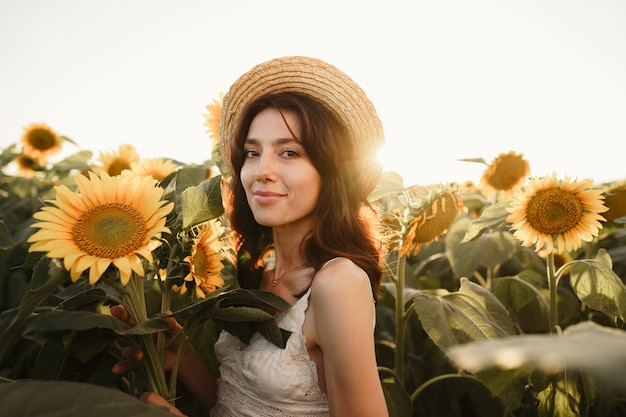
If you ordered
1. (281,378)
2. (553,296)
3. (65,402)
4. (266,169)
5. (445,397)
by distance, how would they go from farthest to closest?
(445,397), (553,296), (266,169), (281,378), (65,402)

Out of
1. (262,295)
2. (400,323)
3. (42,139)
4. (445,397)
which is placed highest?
(42,139)

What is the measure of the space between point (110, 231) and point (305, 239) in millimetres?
760

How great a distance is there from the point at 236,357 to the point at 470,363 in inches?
50.5

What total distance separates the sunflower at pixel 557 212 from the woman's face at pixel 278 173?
32.9 inches

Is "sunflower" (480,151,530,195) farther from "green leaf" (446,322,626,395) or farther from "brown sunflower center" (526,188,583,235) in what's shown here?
"green leaf" (446,322,626,395)

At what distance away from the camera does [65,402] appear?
640 mm

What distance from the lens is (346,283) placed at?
1340 mm

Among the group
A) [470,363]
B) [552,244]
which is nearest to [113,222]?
[470,363]

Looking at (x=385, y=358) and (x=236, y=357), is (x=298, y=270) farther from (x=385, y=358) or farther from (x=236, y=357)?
(x=385, y=358)

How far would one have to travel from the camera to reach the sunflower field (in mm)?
669

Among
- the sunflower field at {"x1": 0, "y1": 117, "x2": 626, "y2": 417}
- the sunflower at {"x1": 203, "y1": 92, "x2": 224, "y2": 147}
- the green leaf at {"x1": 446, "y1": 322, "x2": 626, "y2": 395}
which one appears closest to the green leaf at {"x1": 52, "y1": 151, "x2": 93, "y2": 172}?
the sunflower field at {"x1": 0, "y1": 117, "x2": 626, "y2": 417}

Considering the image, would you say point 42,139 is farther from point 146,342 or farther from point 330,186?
point 146,342

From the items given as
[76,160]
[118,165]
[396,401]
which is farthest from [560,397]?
[76,160]

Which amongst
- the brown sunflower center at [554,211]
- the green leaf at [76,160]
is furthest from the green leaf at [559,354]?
the green leaf at [76,160]
